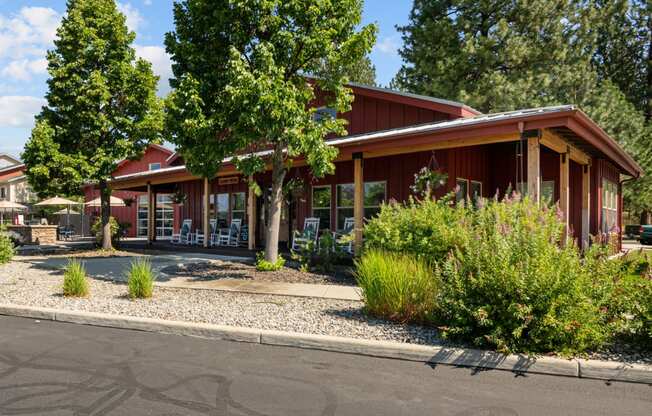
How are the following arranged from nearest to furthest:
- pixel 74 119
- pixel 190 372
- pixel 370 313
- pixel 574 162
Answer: pixel 190 372 < pixel 370 313 < pixel 574 162 < pixel 74 119

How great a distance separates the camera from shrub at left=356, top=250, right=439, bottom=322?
612 cm

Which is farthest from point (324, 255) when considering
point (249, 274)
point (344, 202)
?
point (344, 202)

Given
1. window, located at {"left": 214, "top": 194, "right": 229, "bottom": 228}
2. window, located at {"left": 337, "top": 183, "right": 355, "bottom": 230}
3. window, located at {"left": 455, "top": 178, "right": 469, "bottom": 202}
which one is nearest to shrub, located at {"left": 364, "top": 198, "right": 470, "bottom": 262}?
window, located at {"left": 455, "top": 178, "right": 469, "bottom": 202}

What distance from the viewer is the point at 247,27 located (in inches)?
400

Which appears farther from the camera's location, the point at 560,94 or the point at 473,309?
the point at 560,94

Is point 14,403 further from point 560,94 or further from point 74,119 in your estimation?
point 560,94

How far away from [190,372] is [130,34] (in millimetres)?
15193

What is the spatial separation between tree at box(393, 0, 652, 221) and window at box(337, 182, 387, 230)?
11663 millimetres

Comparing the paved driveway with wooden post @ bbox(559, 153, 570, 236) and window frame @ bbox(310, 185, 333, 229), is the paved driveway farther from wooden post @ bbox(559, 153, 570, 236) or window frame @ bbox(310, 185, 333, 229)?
wooden post @ bbox(559, 153, 570, 236)

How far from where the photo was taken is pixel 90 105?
15711 millimetres

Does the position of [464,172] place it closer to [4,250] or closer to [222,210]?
[222,210]

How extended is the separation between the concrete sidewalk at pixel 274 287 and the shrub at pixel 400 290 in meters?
1.52

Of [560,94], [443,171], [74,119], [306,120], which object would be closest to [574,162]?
[443,171]

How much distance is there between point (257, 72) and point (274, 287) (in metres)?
4.15
